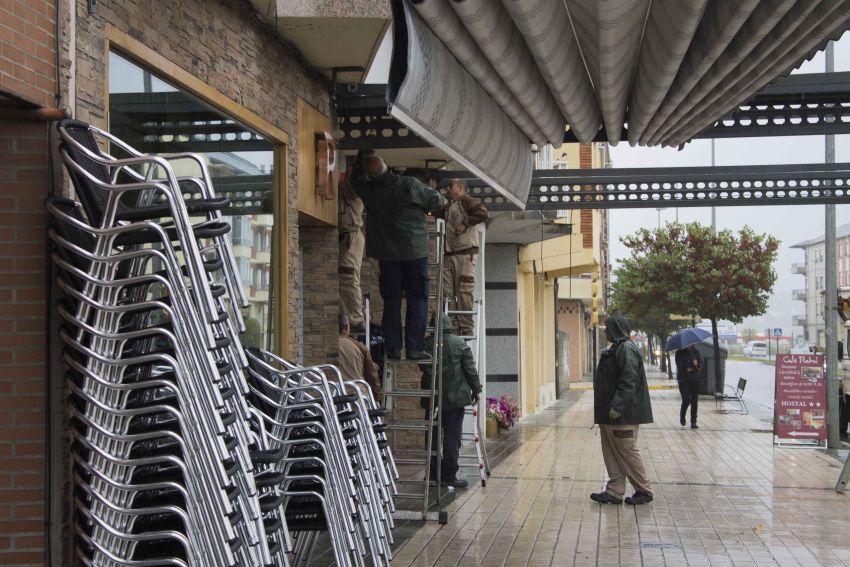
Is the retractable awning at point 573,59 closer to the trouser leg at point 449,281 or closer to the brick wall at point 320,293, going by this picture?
the brick wall at point 320,293

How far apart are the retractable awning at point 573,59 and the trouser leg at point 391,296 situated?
3492 mm

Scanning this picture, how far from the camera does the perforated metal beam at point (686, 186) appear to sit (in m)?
13.9

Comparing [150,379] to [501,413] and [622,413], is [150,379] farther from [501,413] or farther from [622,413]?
[501,413]

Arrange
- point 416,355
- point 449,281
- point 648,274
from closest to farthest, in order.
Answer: point 416,355
point 449,281
point 648,274

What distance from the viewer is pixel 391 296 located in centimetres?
972

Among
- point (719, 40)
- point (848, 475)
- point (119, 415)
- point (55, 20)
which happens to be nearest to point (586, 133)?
point (719, 40)

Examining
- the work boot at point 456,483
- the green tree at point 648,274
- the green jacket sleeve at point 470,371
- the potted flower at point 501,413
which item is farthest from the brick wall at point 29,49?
the green tree at point 648,274

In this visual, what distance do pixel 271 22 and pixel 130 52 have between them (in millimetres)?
2455

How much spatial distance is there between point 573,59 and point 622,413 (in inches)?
250

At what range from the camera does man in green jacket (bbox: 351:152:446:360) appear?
927 centimetres

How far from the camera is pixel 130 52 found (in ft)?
18.7

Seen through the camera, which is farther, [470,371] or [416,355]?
[470,371]

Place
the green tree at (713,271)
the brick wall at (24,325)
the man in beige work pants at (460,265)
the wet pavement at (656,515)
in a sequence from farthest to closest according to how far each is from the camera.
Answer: the green tree at (713,271) → the man in beige work pants at (460,265) → the wet pavement at (656,515) → the brick wall at (24,325)

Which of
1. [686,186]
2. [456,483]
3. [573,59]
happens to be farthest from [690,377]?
[573,59]
